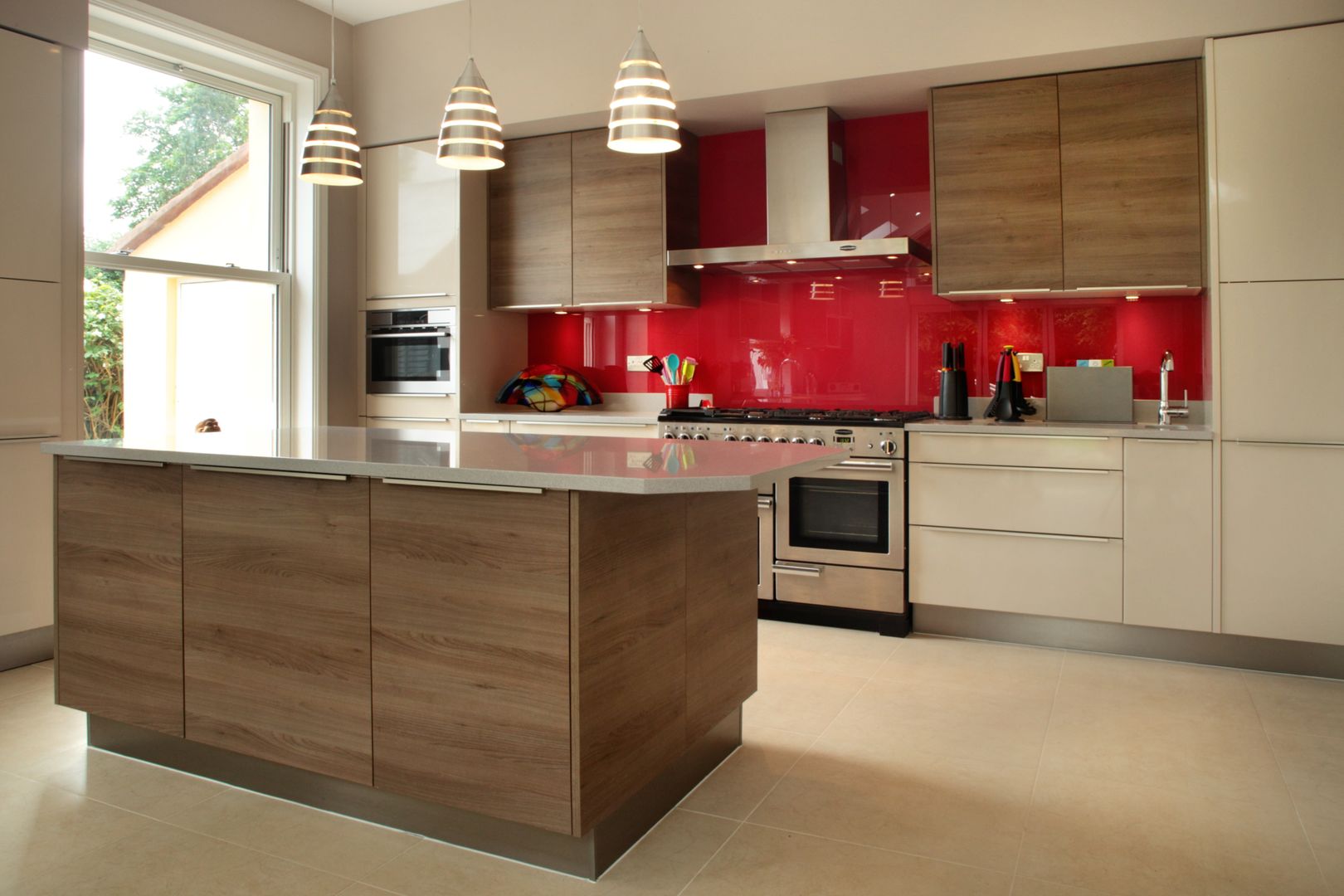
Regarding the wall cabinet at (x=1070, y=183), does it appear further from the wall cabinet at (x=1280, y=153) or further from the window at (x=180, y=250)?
the window at (x=180, y=250)

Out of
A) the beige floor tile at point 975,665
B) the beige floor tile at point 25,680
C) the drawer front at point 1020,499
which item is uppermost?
the drawer front at point 1020,499

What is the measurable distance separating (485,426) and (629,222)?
4.01 feet

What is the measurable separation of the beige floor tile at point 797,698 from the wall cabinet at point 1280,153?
79.7 inches

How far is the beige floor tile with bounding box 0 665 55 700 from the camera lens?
3.38 meters

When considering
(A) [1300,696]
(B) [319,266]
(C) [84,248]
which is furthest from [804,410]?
(C) [84,248]

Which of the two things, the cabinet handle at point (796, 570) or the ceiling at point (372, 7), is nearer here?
the cabinet handle at point (796, 570)

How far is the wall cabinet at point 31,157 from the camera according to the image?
362 cm

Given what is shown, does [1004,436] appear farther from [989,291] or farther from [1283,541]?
[1283,541]

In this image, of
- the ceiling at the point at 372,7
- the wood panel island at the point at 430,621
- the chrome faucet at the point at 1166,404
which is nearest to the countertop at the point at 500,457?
the wood panel island at the point at 430,621

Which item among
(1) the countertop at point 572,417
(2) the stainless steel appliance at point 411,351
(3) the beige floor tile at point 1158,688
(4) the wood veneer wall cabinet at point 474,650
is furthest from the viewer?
(2) the stainless steel appliance at point 411,351

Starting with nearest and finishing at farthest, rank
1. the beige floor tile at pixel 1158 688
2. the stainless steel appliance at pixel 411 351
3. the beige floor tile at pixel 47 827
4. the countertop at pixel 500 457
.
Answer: the countertop at pixel 500 457 < the beige floor tile at pixel 47 827 < the beige floor tile at pixel 1158 688 < the stainless steel appliance at pixel 411 351

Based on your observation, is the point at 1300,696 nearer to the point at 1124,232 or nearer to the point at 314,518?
the point at 1124,232

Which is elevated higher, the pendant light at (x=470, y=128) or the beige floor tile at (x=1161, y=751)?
the pendant light at (x=470, y=128)

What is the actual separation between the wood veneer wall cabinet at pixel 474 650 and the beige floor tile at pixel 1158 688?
79.3 inches
